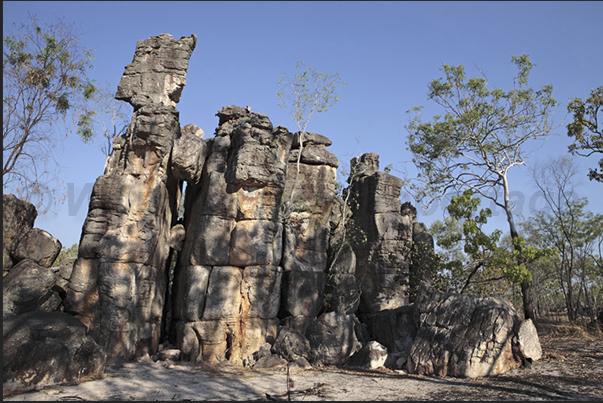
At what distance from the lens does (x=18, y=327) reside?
9.14 m

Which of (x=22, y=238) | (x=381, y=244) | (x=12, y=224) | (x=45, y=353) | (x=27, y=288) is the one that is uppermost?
(x=381, y=244)

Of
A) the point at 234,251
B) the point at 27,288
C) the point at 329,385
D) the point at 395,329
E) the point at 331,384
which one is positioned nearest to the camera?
the point at 329,385

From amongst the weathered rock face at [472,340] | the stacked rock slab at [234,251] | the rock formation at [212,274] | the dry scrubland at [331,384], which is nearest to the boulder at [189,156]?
the rock formation at [212,274]

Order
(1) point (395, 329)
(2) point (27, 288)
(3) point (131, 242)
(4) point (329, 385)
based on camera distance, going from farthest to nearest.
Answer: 1. (1) point (395, 329)
2. (3) point (131, 242)
3. (2) point (27, 288)
4. (4) point (329, 385)

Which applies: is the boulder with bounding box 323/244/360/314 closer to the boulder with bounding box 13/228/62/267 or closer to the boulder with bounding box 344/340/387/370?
the boulder with bounding box 344/340/387/370

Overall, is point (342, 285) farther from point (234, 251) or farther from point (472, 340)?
point (472, 340)

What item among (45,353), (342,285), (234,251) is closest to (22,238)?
(45,353)

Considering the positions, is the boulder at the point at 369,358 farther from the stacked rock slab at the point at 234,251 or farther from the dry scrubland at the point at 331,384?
the stacked rock slab at the point at 234,251

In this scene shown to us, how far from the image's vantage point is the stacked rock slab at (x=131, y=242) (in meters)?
12.2

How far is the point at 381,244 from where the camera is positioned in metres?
19.2

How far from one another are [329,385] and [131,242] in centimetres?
649

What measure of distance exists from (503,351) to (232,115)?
11.8m

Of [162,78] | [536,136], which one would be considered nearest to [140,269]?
[162,78]

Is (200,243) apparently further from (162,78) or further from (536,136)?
(536,136)
